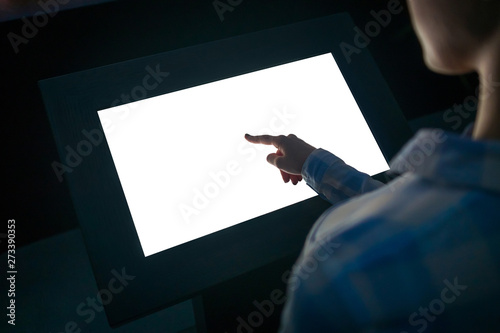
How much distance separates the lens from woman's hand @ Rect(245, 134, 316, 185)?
58cm

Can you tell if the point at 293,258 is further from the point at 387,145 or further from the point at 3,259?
the point at 3,259

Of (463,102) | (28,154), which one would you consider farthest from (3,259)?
(463,102)

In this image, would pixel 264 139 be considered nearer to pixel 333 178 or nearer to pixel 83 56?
pixel 333 178

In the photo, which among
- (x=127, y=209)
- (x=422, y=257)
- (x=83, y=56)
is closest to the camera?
(x=422, y=257)

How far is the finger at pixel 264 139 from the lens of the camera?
23.4 inches

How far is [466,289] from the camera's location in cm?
31

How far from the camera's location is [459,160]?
1.03 feet

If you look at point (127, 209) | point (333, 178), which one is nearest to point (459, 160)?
point (333, 178)

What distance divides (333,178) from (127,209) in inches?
12.9

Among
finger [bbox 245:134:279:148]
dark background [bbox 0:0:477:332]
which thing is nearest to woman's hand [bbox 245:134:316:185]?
finger [bbox 245:134:279:148]

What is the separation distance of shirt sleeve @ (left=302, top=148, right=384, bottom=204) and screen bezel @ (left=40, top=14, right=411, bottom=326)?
28 mm

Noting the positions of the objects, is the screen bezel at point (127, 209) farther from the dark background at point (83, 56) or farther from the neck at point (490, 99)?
the neck at point (490, 99)

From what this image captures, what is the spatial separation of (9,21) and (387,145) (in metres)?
0.65

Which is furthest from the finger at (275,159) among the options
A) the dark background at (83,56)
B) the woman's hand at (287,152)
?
the dark background at (83,56)
